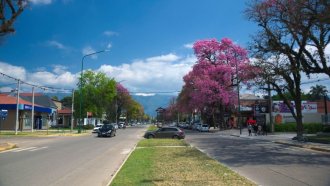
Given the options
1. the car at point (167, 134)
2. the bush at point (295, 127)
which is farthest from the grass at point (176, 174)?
the bush at point (295, 127)

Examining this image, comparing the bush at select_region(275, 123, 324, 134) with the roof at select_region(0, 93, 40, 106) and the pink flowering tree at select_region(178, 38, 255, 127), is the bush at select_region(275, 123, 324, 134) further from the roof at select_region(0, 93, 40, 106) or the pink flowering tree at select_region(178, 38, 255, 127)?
the roof at select_region(0, 93, 40, 106)

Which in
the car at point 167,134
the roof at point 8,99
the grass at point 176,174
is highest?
the roof at point 8,99

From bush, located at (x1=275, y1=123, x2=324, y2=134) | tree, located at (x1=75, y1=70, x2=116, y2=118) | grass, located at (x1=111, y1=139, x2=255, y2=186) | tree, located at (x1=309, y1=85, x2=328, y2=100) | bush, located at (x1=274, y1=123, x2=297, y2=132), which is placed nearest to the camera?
grass, located at (x1=111, y1=139, x2=255, y2=186)

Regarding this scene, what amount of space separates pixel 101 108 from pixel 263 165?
71.5 meters

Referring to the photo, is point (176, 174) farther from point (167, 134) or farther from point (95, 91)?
point (95, 91)

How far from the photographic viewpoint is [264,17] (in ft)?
115

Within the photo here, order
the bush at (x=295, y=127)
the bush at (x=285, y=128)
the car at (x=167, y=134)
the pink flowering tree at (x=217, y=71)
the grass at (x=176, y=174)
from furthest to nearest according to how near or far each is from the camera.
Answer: the pink flowering tree at (x=217, y=71) → the bush at (x=285, y=128) → the bush at (x=295, y=127) → the car at (x=167, y=134) → the grass at (x=176, y=174)

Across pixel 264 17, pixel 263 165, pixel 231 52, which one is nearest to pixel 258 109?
pixel 231 52

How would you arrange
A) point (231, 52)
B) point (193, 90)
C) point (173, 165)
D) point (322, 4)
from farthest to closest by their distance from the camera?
point (193, 90)
point (231, 52)
point (322, 4)
point (173, 165)

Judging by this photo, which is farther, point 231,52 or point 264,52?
point 231,52

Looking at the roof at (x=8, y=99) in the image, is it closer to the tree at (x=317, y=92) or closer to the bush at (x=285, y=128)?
the bush at (x=285, y=128)

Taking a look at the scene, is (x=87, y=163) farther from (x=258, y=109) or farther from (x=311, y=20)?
(x=258, y=109)

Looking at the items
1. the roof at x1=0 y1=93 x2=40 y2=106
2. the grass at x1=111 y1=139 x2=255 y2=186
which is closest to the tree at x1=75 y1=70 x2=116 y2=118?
the roof at x1=0 y1=93 x2=40 y2=106

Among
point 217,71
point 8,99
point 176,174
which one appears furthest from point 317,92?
point 176,174
